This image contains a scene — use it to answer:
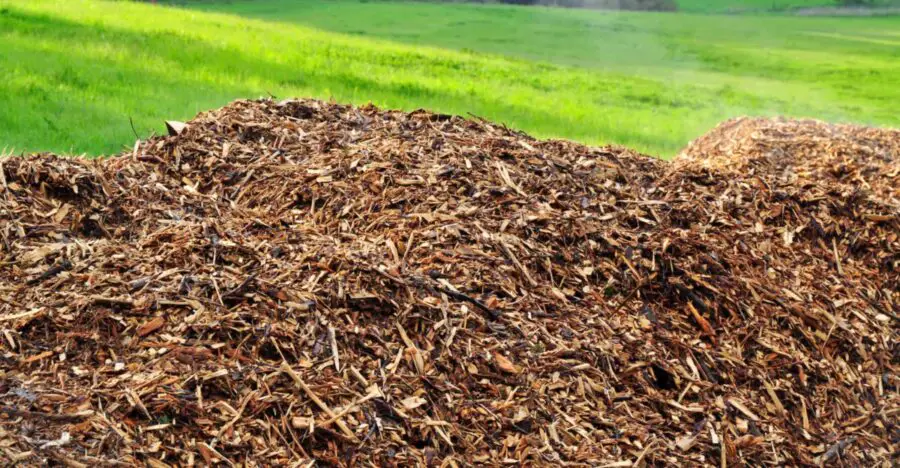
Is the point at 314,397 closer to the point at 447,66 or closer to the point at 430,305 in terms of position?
the point at 430,305

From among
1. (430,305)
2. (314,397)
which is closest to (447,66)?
(430,305)

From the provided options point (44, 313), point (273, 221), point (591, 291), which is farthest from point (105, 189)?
point (591, 291)

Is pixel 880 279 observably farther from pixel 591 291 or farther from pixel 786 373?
pixel 591 291

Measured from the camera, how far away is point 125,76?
1053cm

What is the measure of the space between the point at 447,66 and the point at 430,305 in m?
12.5

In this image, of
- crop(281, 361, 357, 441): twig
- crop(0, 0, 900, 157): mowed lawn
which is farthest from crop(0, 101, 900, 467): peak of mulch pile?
crop(0, 0, 900, 157): mowed lawn

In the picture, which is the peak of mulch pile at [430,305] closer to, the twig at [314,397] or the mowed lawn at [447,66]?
the twig at [314,397]

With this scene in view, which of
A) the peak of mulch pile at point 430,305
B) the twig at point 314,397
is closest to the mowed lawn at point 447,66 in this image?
the peak of mulch pile at point 430,305

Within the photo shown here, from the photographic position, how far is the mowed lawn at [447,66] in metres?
9.62

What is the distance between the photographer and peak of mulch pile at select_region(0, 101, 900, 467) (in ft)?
11.4

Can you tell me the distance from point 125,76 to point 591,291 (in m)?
7.92

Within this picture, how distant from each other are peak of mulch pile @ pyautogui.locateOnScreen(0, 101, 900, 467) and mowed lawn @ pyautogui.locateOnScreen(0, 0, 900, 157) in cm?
329

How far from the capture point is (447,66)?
16078mm

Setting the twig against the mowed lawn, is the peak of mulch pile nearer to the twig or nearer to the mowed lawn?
the twig
